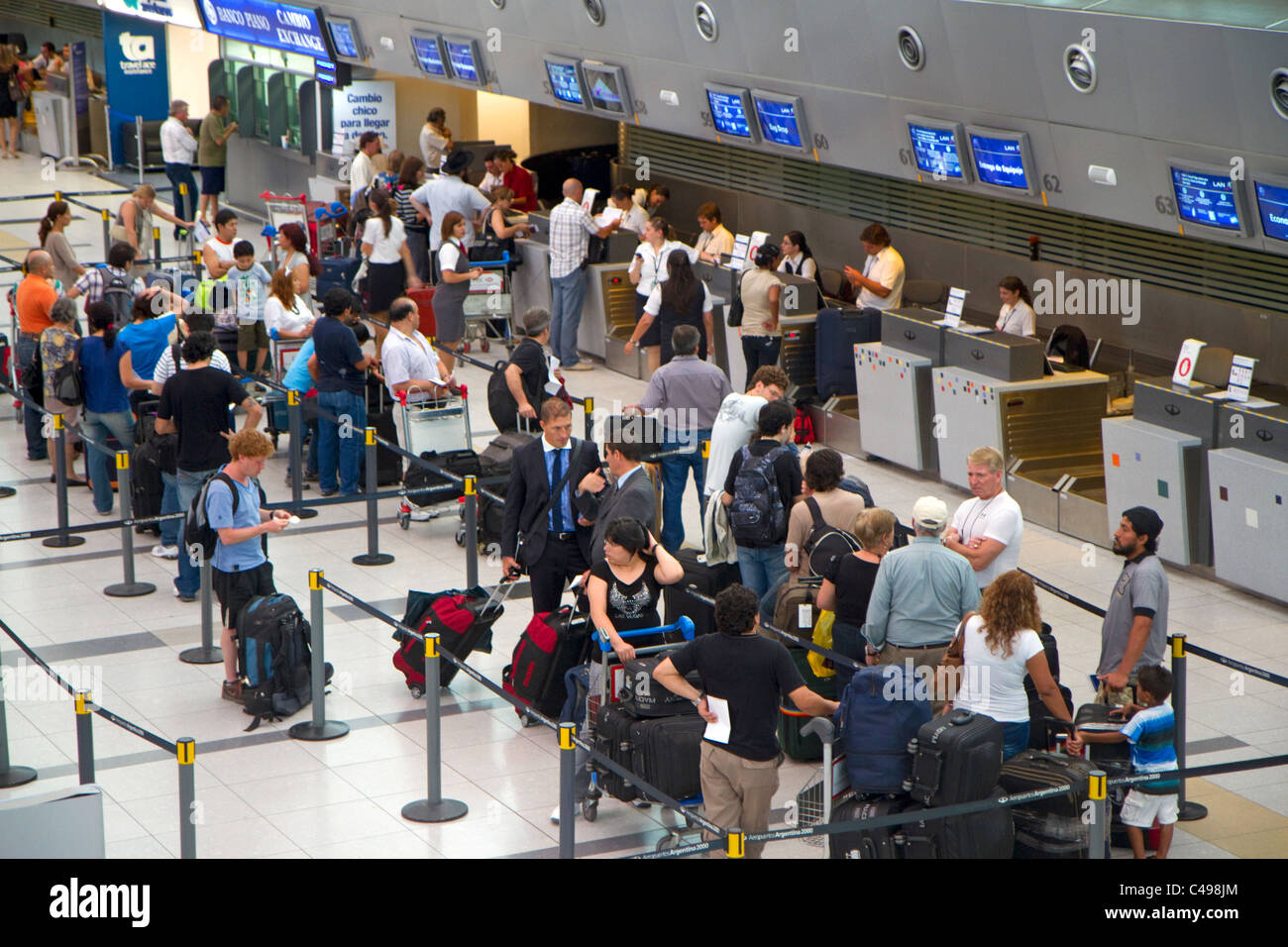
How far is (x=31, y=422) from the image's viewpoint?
13016 mm

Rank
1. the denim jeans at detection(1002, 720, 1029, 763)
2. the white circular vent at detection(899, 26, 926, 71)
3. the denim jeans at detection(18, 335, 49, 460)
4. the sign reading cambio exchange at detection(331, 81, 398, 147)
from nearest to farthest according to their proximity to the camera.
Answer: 1. the denim jeans at detection(1002, 720, 1029, 763)
2. the white circular vent at detection(899, 26, 926, 71)
3. the denim jeans at detection(18, 335, 49, 460)
4. the sign reading cambio exchange at detection(331, 81, 398, 147)

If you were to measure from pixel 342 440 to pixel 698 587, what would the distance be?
13.0 feet

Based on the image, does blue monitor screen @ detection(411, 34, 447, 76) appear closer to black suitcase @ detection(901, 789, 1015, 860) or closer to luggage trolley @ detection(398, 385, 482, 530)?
luggage trolley @ detection(398, 385, 482, 530)

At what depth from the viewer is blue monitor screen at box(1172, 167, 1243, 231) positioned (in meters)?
10.3

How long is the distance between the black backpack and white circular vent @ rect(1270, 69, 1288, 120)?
3.76m

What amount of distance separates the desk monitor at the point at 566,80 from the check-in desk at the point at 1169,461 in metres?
7.97

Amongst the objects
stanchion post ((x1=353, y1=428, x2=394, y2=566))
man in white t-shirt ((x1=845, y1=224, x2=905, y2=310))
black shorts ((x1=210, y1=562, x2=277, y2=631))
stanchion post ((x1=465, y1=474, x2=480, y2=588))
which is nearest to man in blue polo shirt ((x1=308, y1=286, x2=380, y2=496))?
stanchion post ((x1=353, y1=428, x2=394, y2=566))

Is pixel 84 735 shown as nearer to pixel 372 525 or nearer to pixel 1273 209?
pixel 372 525

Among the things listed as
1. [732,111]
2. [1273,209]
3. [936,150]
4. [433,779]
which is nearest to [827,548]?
[433,779]

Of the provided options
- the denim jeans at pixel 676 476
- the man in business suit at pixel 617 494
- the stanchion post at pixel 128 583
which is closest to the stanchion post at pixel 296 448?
the stanchion post at pixel 128 583

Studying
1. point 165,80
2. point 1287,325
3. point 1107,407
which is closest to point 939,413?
point 1107,407

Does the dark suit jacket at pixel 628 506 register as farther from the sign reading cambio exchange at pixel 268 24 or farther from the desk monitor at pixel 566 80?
the sign reading cambio exchange at pixel 268 24

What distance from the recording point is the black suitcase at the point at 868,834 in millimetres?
6254
